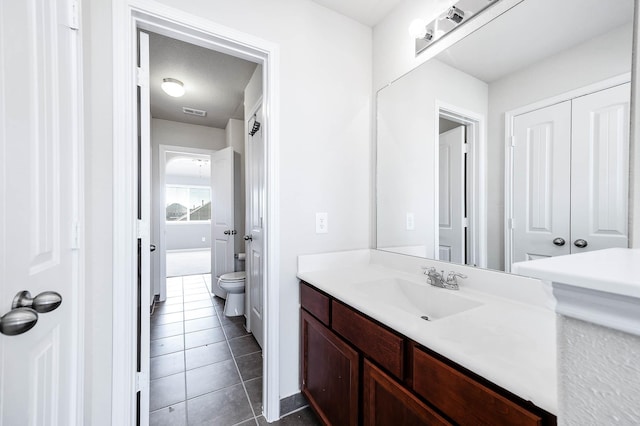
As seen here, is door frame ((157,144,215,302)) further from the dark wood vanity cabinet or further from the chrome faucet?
the chrome faucet

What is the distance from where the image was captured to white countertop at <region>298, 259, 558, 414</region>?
0.55 metres

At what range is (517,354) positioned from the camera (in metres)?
0.65

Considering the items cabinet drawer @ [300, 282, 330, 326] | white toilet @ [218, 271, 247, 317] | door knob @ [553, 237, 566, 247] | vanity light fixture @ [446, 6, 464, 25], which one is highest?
vanity light fixture @ [446, 6, 464, 25]

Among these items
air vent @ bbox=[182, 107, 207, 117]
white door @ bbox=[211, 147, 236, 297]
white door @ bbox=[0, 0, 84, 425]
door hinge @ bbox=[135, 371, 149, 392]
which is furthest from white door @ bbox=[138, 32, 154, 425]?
air vent @ bbox=[182, 107, 207, 117]

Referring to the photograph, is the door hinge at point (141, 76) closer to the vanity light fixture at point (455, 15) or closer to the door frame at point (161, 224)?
the vanity light fixture at point (455, 15)

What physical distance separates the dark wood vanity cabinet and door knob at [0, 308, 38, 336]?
96 cm

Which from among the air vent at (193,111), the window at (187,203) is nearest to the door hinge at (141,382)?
the air vent at (193,111)

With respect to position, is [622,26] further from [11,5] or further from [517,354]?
[11,5]

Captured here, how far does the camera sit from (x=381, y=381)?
90cm

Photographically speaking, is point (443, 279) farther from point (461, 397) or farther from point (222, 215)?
point (222, 215)

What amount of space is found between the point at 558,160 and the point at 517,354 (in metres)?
0.73

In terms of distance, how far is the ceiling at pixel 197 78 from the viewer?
2207 millimetres

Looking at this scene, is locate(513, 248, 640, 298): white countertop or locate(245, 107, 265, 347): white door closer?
locate(513, 248, 640, 298): white countertop

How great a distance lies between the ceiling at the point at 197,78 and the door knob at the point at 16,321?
2.27m
